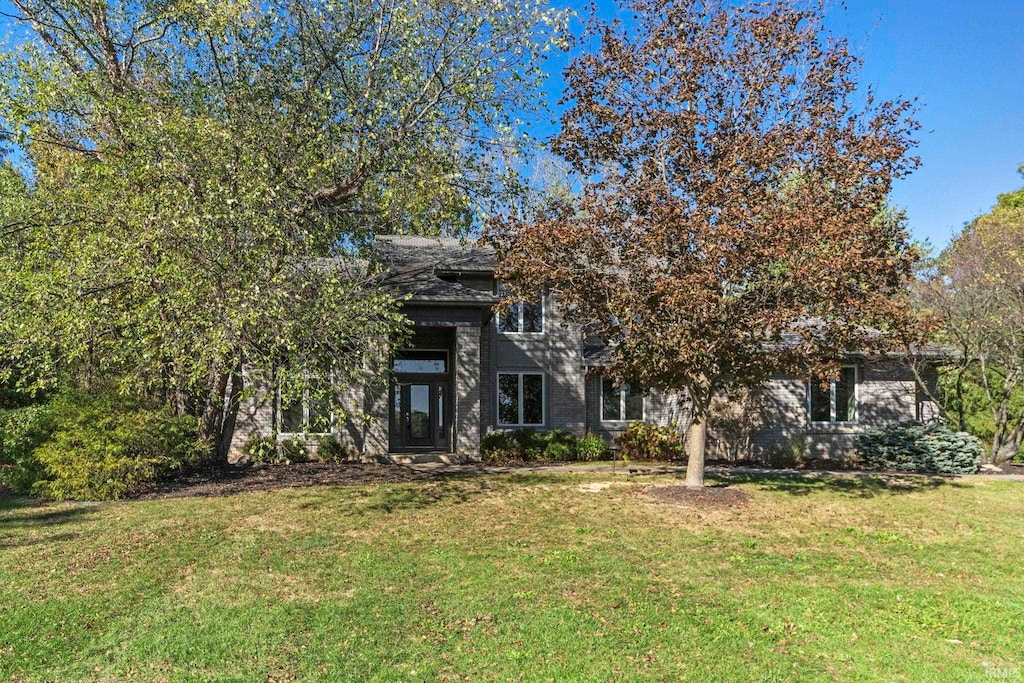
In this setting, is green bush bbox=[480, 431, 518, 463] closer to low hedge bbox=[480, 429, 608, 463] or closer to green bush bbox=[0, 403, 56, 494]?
low hedge bbox=[480, 429, 608, 463]

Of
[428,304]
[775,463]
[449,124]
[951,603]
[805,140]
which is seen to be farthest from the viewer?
[775,463]

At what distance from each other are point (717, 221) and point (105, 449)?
36.6ft

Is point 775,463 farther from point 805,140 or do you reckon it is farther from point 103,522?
point 103,522

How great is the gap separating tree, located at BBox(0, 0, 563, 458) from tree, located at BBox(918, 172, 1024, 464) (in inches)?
505

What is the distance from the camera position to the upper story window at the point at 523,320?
20.7 m

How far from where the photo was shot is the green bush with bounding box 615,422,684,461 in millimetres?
19547

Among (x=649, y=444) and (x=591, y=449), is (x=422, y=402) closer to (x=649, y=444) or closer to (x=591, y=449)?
(x=591, y=449)

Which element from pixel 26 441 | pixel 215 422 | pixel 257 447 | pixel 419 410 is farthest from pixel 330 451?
pixel 26 441

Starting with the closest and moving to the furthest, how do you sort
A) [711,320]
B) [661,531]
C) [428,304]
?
1. [661,531]
2. [711,320]
3. [428,304]

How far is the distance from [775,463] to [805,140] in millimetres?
10460

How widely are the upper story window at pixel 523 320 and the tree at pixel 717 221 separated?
8.03 meters

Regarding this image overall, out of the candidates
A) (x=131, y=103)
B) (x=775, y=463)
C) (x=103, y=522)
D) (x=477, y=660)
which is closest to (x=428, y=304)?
(x=131, y=103)

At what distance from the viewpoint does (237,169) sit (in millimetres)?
10789

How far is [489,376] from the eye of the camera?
798 inches
